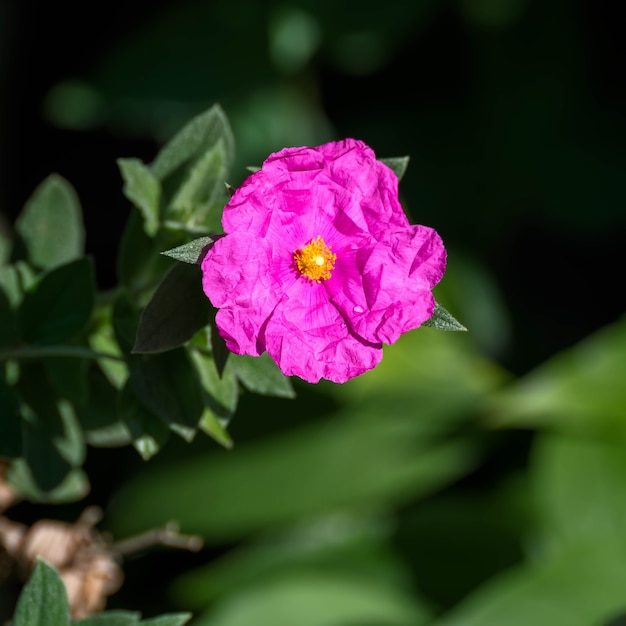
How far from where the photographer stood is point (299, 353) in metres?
1.03

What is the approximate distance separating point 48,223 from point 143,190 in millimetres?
326

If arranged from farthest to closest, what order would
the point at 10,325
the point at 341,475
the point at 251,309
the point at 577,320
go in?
1. the point at 577,320
2. the point at 341,475
3. the point at 10,325
4. the point at 251,309

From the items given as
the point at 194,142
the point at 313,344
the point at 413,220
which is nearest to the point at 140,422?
the point at 313,344

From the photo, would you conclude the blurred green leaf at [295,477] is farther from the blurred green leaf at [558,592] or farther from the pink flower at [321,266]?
the pink flower at [321,266]

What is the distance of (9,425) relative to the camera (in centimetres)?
124

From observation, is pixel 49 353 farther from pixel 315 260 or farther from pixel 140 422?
pixel 315 260

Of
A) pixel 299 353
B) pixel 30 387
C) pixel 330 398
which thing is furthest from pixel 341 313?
pixel 330 398

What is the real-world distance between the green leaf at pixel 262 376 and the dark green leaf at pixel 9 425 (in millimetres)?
313

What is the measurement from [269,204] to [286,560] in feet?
4.20

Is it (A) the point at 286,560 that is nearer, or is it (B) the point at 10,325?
(B) the point at 10,325

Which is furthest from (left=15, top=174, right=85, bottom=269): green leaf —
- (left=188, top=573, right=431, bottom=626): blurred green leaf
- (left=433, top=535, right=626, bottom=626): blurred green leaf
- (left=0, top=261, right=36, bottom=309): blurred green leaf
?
(left=433, top=535, right=626, bottom=626): blurred green leaf

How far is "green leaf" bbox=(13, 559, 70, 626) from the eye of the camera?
3.49ft

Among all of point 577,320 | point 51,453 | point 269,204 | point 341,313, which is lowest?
point 577,320

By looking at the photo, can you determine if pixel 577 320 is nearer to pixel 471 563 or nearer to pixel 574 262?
pixel 574 262
